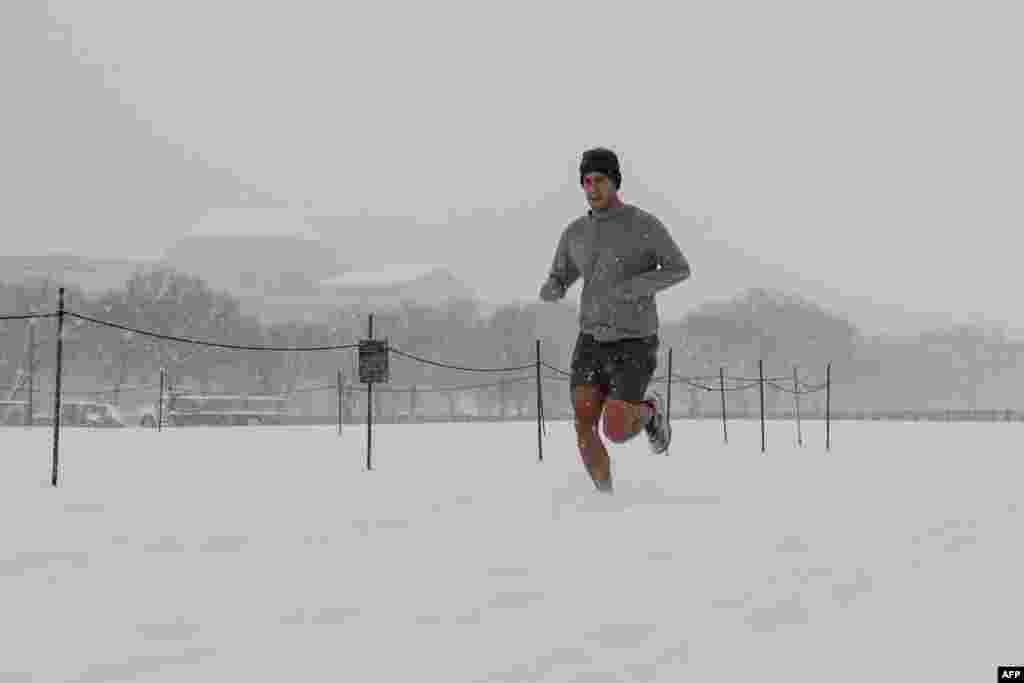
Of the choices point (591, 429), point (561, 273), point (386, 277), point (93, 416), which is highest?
point (386, 277)

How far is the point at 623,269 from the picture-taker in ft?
22.3

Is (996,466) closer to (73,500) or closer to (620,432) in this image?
(620,432)

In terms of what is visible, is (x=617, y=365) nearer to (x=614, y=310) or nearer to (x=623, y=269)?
(x=614, y=310)

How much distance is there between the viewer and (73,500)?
6.72 meters

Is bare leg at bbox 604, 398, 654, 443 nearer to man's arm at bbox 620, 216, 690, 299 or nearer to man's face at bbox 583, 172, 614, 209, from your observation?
man's arm at bbox 620, 216, 690, 299

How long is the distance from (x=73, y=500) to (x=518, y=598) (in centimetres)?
435

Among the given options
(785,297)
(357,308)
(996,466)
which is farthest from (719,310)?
(996,466)

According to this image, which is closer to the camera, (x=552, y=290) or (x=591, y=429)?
(x=591, y=429)

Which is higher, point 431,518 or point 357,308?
point 357,308

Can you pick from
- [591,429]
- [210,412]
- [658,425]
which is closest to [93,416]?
[210,412]

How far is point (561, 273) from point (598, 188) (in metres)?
0.69

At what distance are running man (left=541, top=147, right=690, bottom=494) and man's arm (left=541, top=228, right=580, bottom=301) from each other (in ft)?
0.21

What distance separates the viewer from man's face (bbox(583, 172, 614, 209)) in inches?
271

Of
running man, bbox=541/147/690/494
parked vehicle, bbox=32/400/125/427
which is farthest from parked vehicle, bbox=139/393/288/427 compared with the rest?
running man, bbox=541/147/690/494
